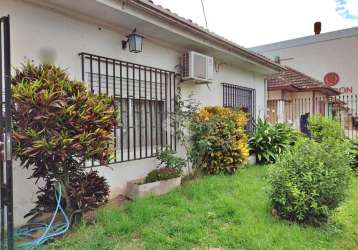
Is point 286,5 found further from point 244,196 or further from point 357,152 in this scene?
point 244,196

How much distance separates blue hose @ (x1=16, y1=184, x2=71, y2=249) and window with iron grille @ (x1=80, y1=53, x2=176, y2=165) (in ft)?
4.45

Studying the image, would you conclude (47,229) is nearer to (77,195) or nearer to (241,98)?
(77,195)

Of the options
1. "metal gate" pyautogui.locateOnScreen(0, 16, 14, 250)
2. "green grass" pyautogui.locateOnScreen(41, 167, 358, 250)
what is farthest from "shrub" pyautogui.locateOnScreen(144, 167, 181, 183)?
"metal gate" pyautogui.locateOnScreen(0, 16, 14, 250)

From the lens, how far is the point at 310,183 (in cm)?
386

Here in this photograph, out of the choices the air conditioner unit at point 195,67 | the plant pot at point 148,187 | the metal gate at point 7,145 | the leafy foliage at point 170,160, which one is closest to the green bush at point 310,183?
the plant pot at point 148,187

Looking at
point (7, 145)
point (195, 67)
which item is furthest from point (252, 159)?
point (7, 145)

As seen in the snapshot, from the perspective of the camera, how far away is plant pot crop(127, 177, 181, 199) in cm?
495

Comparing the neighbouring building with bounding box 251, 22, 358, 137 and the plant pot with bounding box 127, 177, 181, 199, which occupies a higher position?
the neighbouring building with bounding box 251, 22, 358, 137

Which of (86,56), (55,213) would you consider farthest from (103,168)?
(86,56)

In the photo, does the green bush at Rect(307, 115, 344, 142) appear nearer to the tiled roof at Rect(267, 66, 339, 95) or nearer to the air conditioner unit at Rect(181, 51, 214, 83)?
the tiled roof at Rect(267, 66, 339, 95)

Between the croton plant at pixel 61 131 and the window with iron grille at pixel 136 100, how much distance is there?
117 cm

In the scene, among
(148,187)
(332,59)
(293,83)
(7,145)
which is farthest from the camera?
(332,59)

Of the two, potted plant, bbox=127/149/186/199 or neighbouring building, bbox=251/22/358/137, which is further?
neighbouring building, bbox=251/22/358/137

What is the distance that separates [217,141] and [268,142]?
296cm
